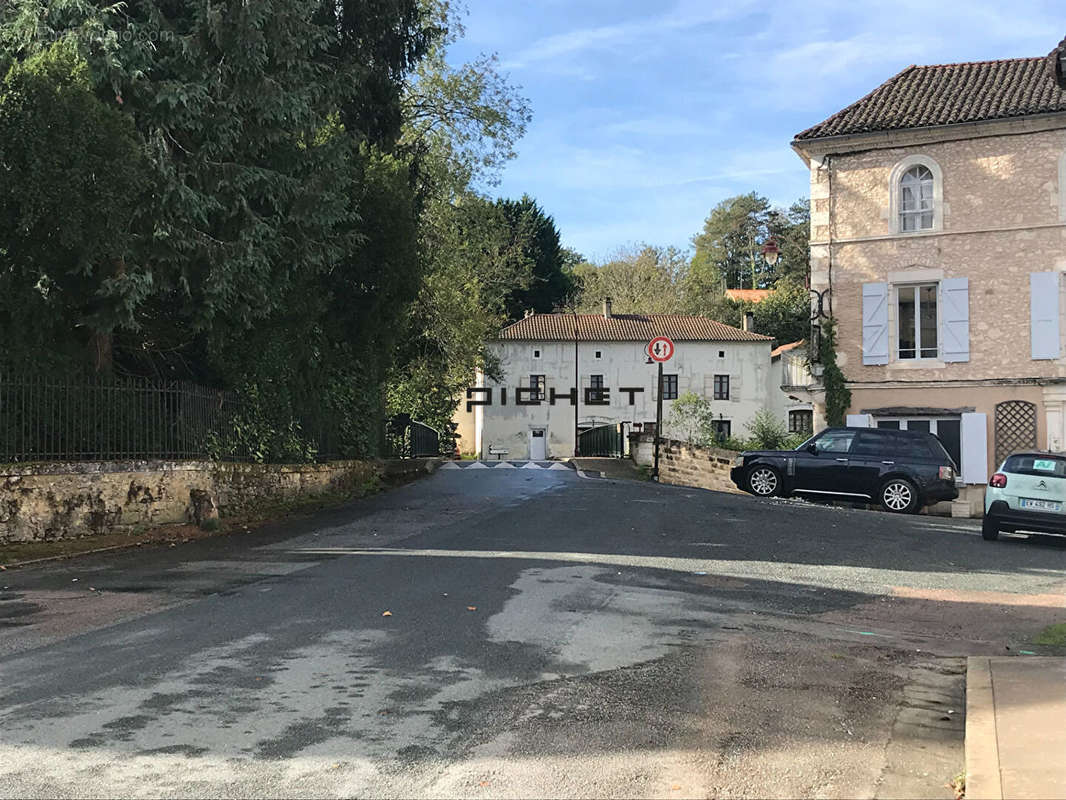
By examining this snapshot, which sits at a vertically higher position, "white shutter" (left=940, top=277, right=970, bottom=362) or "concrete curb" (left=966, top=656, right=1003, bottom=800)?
"white shutter" (left=940, top=277, right=970, bottom=362)

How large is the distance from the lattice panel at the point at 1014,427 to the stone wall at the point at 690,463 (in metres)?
6.63

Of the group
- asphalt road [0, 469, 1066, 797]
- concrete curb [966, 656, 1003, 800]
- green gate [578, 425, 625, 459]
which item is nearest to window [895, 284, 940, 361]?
asphalt road [0, 469, 1066, 797]

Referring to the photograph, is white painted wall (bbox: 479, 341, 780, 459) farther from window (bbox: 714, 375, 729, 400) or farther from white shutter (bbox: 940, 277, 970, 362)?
white shutter (bbox: 940, 277, 970, 362)

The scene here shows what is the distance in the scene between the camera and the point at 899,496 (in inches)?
840

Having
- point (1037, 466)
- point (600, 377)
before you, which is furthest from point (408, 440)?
point (600, 377)

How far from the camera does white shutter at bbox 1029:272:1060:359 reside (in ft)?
84.8

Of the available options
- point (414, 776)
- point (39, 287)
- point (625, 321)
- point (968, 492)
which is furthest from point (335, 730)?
point (625, 321)

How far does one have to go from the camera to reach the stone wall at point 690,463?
25.7 meters

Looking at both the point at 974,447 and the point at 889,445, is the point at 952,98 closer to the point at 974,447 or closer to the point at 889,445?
the point at 974,447

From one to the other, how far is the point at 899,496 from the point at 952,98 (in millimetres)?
12131

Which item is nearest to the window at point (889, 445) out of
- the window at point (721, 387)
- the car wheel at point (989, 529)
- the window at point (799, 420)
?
the car wheel at point (989, 529)

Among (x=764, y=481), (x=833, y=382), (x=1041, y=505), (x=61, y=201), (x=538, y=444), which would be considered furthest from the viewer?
(x=538, y=444)

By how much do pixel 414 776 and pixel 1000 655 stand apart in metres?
5.15

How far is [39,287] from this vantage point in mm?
13984
